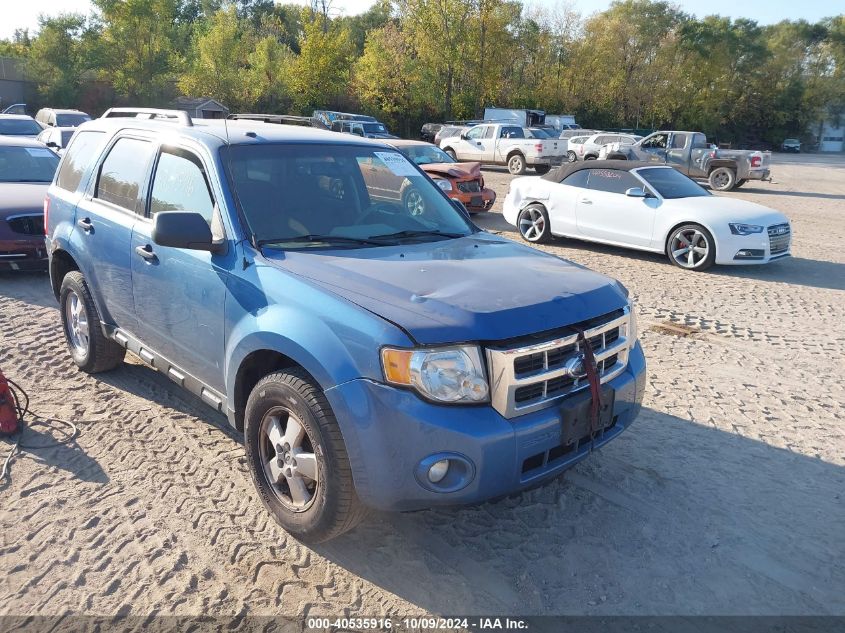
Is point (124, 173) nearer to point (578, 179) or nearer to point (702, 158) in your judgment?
point (578, 179)

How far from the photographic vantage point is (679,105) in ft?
198

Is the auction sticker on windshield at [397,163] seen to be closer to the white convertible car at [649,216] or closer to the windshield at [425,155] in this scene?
the white convertible car at [649,216]

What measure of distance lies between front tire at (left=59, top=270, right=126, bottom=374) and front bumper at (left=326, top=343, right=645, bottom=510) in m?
2.94

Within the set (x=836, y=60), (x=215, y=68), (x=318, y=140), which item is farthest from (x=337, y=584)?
(x=836, y=60)

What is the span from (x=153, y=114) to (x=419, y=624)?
12.9 feet

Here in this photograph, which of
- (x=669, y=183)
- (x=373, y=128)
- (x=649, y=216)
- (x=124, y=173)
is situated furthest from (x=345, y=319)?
(x=373, y=128)

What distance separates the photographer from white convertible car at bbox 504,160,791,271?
973 centimetres

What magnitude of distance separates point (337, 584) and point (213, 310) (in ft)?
5.02

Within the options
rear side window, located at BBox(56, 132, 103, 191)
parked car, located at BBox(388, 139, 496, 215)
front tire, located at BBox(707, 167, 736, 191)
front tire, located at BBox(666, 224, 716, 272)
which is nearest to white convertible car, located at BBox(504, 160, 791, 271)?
front tire, located at BBox(666, 224, 716, 272)

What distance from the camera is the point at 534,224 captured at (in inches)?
467

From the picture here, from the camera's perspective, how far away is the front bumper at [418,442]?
9.01ft

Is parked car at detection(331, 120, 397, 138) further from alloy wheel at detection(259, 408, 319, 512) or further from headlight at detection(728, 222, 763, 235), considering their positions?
alloy wheel at detection(259, 408, 319, 512)

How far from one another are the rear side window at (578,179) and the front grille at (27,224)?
313 inches

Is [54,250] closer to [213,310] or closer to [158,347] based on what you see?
[158,347]
